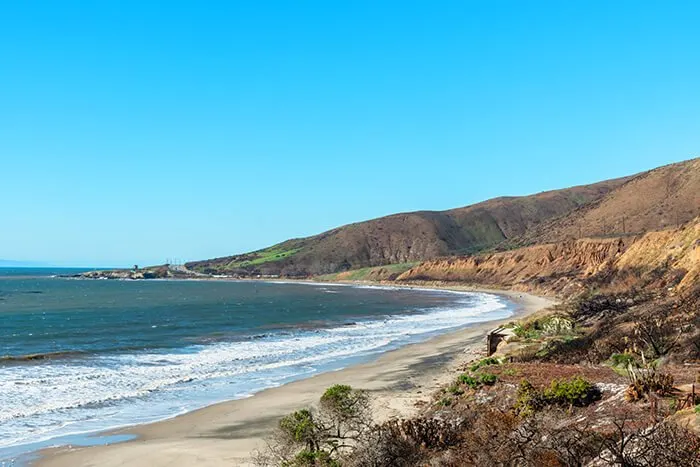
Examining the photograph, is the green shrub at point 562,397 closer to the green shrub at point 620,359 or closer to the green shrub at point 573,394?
the green shrub at point 573,394

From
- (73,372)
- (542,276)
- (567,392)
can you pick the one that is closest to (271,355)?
(73,372)

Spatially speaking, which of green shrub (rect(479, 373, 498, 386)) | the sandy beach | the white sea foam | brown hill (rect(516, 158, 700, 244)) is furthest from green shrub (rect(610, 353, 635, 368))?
brown hill (rect(516, 158, 700, 244))

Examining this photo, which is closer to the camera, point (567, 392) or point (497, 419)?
point (497, 419)

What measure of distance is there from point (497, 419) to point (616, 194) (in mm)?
128555

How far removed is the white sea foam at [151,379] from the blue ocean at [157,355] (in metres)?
0.05

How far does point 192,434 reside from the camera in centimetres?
1709

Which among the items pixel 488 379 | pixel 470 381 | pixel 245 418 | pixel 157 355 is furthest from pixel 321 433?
pixel 157 355

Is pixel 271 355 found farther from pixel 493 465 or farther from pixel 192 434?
pixel 493 465

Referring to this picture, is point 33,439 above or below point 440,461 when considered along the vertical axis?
below

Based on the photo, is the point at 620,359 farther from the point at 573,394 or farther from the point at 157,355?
the point at 157,355

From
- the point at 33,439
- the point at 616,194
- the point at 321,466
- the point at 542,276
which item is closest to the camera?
the point at 321,466

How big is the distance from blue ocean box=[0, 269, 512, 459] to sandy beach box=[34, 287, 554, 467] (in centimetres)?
118

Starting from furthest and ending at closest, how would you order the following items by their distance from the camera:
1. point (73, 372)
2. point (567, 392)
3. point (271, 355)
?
point (271, 355), point (73, 372), point (567, 392)

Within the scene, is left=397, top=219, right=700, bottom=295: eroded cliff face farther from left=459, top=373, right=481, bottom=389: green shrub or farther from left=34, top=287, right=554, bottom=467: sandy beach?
left=459, top=373, right=481, bottom=389: green shrub
